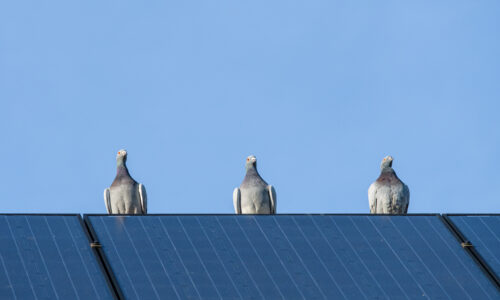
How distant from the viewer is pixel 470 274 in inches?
1078

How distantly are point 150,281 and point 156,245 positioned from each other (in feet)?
5.19

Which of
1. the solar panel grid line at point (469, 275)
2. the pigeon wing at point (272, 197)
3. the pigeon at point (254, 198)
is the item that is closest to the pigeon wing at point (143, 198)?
the pigeon at point (254, 198)

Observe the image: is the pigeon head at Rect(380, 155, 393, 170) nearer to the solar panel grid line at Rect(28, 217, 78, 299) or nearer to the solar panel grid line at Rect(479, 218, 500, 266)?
the solar panel grid line at Rect(479, 218, 500, 266)

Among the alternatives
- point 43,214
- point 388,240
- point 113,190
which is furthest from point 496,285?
point 113,190

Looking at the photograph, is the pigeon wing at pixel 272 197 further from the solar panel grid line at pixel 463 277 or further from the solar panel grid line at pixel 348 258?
the solar panel grid line at pixel 463 277

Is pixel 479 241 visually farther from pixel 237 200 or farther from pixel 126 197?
pixel 126 197

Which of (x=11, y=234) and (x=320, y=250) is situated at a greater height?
(x=11, y=234)

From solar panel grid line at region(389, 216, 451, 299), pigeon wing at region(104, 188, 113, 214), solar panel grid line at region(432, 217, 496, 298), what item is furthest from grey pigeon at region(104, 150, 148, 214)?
solar panel grid line at region(432, 217, 496, 298)

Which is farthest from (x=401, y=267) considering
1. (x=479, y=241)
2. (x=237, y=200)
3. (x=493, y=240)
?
(x=237, y=200)

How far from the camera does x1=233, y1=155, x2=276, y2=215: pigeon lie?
3441cm

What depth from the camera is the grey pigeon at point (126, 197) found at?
112 feet

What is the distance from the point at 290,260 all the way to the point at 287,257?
4.5 inches

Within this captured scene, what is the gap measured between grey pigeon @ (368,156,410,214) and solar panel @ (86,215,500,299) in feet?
15.2

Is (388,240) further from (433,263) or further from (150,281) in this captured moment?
(150,281)
